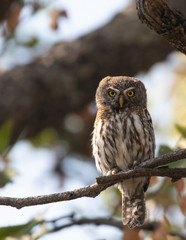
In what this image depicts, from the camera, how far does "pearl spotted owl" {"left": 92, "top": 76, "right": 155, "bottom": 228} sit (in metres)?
4.66

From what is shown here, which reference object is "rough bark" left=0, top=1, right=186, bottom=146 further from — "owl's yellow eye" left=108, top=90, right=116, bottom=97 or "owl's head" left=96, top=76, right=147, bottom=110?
"owl's yellow eye" left=108, top=90, right=116, bottom=97

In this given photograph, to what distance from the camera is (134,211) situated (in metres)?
4.79

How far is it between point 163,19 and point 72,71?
483 cm

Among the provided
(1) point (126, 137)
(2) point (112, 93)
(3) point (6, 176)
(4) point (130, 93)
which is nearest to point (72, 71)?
(2) point (112, 93)

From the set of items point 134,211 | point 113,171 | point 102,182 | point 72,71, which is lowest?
point 102,182

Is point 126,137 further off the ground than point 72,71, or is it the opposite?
point 72,71

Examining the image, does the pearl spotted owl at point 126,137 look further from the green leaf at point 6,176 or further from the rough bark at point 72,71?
the rough bark at point 72,71

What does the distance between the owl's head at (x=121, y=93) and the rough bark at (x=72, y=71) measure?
2330 mm

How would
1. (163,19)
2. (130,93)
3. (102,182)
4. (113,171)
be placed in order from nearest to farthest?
(163,19)
(102,182)
(113,171)
(130,93)

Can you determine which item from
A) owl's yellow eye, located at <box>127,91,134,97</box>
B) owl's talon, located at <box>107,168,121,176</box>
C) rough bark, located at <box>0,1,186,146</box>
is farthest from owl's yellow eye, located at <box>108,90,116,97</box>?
rough bark, located at <box>0,1,186,146</box>

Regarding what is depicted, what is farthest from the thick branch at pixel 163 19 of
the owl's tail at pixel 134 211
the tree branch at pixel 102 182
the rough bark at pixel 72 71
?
the rough bark at pixel 72 71

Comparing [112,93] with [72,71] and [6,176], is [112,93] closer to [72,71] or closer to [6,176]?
[6,176]

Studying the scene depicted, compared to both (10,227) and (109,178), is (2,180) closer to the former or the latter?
(10,227)

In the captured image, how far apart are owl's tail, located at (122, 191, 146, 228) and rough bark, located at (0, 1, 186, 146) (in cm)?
280
